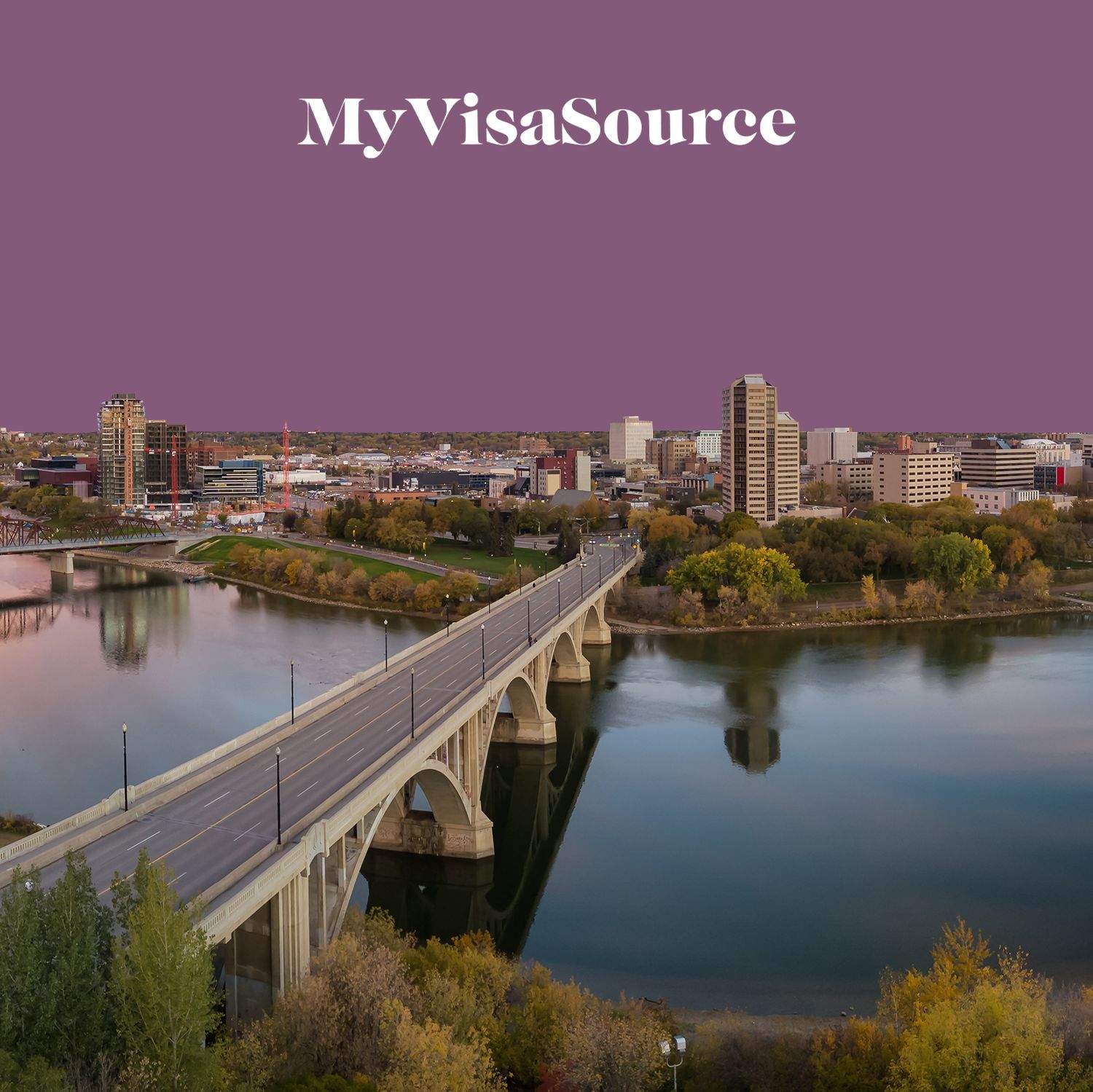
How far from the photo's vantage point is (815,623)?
4509 centimetres

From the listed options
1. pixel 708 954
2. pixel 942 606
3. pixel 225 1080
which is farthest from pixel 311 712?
pixel 942 606

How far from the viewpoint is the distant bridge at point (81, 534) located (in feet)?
210

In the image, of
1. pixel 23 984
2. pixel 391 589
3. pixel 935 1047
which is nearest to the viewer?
pixel 23 984

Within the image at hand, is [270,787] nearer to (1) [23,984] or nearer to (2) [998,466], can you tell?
(1) [23,984]

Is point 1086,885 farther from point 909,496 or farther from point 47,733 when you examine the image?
point 909,496

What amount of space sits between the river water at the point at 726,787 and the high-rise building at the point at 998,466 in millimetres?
48964

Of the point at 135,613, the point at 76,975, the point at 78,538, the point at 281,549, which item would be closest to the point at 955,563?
the point at 281,549

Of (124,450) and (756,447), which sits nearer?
(756,447)

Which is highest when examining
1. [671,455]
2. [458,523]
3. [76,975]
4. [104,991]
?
[671,455]

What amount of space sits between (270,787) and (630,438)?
138286 mm

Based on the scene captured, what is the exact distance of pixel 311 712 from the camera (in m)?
A: 20.2

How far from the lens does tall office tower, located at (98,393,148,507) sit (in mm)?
93438

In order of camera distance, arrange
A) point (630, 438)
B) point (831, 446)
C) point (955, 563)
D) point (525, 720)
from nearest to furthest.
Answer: point (525, 720)
point (955, 563)
point (831, 446)
point (630, 438)

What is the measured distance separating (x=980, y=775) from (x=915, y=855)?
17.8 ft
